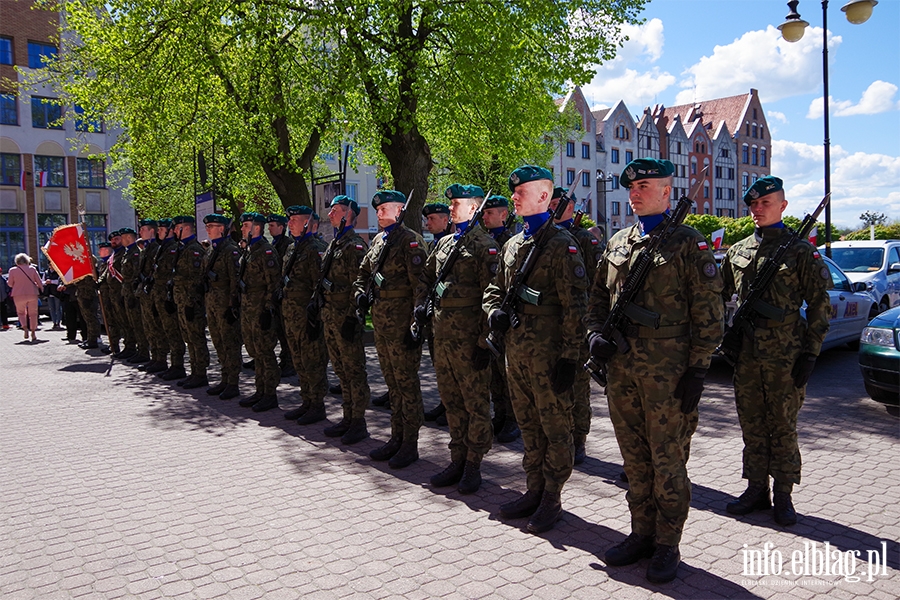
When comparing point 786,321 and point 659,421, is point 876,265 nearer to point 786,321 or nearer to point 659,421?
point 786,321

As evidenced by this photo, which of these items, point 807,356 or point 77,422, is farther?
point 77,422

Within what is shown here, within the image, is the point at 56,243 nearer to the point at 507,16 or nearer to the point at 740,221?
the point at 507,16

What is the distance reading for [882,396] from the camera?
278 inches

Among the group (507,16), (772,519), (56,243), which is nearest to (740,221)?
(507,16)

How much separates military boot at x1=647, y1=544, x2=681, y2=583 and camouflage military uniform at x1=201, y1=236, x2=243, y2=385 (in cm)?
637

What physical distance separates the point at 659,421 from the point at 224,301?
654 cm

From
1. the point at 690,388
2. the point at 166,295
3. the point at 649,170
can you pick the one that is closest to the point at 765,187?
the point at 649,170

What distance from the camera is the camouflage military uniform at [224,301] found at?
28.5 feet

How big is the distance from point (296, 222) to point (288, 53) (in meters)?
7.45

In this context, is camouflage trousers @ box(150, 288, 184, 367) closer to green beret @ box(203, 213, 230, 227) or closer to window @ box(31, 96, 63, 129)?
green beret @ box(203, 213, 230, 227)

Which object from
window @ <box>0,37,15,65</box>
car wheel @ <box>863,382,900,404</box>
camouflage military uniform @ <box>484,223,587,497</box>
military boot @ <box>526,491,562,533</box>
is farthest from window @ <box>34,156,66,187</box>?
car wheel @ <box>863,382,900,404</box>

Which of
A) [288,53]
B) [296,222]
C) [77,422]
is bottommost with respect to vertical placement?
[77,422]

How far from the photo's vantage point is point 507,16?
44.1 feet

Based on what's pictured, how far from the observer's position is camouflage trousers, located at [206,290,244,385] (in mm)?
8719
